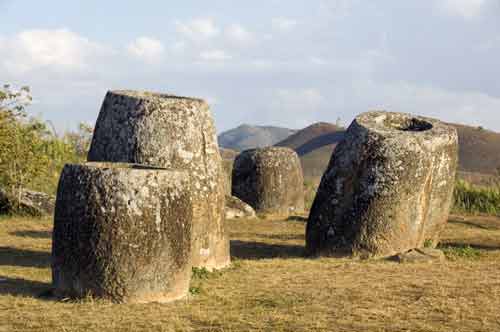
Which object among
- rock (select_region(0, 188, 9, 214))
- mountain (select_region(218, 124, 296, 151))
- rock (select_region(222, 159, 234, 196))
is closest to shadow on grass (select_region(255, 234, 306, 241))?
rock (select_region(222, 159, 234, 196))

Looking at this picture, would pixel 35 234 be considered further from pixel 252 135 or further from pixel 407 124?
pixel 252 135

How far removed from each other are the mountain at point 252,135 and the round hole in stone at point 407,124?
10522 cm

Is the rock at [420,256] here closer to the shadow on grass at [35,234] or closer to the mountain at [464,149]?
the shadow on grass at [35,234]

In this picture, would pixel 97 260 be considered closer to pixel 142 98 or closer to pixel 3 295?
pixel 3 295

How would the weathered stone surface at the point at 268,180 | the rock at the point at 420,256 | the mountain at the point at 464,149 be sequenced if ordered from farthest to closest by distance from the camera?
the mountain at the point at 464,149 → the weathered stone surface at the point at 268,180 → the rock at the point at 420,256

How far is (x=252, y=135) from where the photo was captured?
140 metres

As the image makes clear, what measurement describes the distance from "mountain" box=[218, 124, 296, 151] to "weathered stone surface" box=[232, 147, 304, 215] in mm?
99137

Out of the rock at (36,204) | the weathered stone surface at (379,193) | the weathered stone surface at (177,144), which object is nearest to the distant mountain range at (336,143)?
the rock at (36,204)

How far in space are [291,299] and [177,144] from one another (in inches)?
124

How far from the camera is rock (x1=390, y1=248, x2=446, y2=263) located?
12.5 meters

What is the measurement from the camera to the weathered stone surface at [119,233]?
882cm

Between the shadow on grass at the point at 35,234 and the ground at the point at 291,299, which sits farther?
the shadow on grass at the point at 35,234

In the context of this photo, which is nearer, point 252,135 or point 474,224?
point 474,224

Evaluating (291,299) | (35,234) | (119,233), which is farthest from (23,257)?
(291,299)
